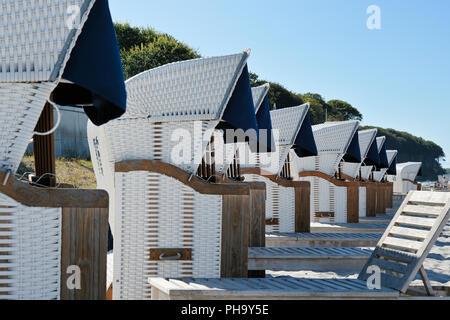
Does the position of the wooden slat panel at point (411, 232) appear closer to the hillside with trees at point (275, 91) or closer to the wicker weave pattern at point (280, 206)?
the wicker weave pattern at point (280, 206)

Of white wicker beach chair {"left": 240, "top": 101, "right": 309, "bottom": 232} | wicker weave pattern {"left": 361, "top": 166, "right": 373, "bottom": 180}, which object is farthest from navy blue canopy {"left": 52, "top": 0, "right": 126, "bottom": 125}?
wicker weave pattern {"left": 361, "top": 166, "right": 373, "bottom": 180}

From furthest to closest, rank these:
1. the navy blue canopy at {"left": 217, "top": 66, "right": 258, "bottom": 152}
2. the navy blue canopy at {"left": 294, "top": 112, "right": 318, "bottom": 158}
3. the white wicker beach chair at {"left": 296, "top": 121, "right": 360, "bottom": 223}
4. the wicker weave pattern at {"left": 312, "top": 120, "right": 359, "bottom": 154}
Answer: the wicker weave pattern at {"left": 312, "top": 120, "right": 359, "bottom": 154}, the white wicker beach chair at {"left": 296, "top": 121, "right": 360, "bottom": 223}, the navy blue canopy at {"left": 294, "top": 112, "right": 318, "bottom": 158}, the navy blue canopy at {"left": 217, "top": 66, "right": 258, "bottom": 152}

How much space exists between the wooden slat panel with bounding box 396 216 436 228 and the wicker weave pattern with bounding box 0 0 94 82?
3.93 m

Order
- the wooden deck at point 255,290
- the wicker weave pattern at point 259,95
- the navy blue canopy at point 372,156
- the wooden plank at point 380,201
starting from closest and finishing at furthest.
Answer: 1. the wooden deck at point 255,290
2. the wicker weave pattern at point 259,95
3. the navy blue canopy at point 372,156
4. the wooden plank at point 380,201

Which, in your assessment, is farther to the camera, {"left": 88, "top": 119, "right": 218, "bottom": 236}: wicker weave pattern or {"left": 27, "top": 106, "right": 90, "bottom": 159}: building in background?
{"left": 27, "top": 106, "right": 90, "bottom": 159}: building in background

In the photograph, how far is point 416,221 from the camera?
5527mm

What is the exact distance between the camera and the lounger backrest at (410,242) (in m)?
5.04

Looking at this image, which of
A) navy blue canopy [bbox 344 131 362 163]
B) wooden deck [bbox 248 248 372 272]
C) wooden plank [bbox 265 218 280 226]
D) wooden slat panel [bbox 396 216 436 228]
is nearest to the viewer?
wooden slat panel [bbox 396 216 436 228]

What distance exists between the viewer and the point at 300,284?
202 inches

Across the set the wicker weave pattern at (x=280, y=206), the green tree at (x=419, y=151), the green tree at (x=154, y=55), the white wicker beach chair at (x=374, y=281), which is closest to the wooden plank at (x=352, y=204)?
the wicker weave pattern at (x=280, y=206)

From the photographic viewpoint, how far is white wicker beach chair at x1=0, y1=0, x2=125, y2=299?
3271 mm

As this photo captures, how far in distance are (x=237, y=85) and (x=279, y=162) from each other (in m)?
4.61

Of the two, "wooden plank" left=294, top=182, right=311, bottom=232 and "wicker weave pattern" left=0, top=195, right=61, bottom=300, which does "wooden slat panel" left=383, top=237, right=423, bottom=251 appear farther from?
"wooden plank" left=294, top=182, right=311, bottom=232
